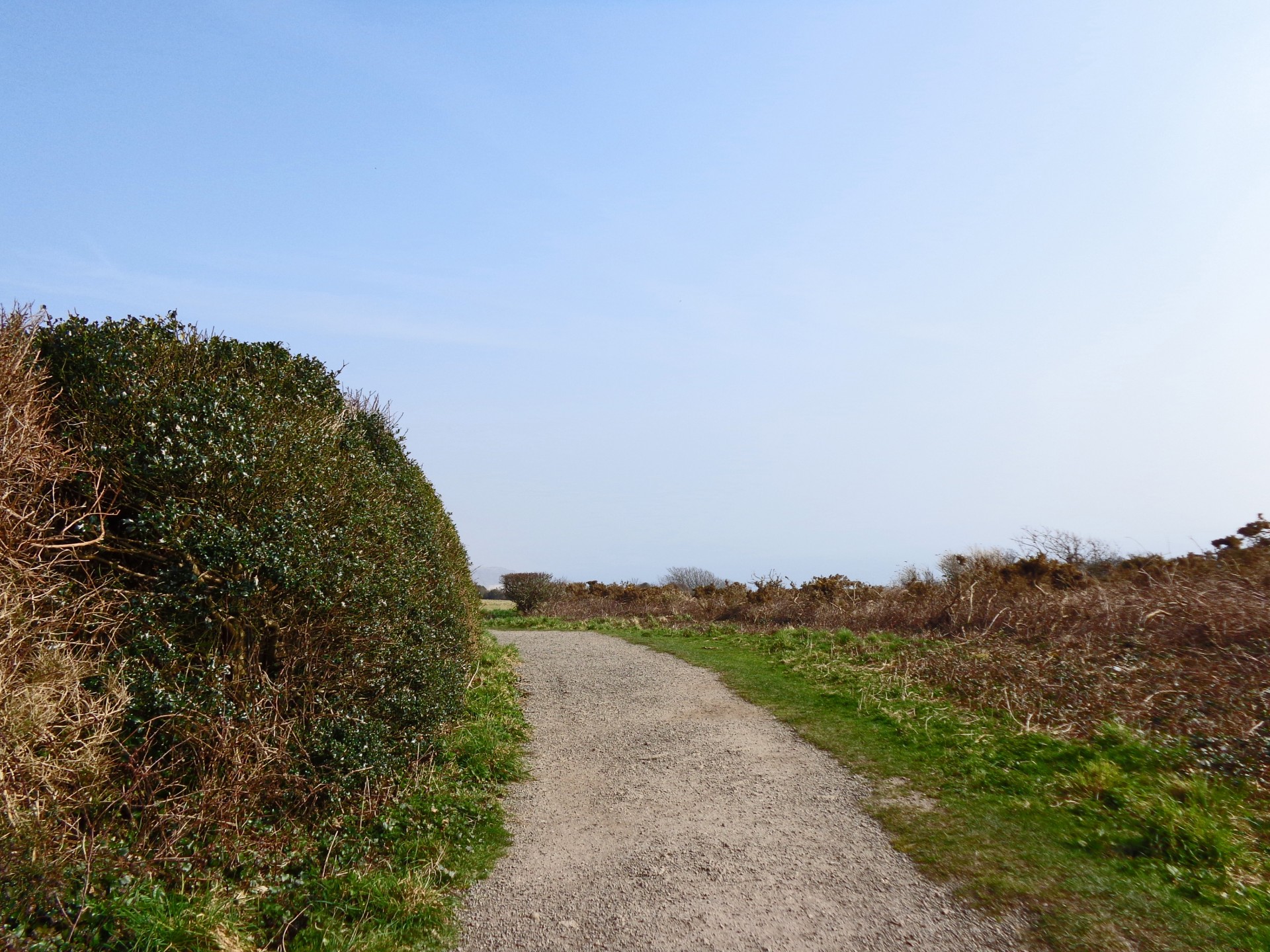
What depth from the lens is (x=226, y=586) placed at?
5152 mm

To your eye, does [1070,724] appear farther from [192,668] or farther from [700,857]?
[192,668]

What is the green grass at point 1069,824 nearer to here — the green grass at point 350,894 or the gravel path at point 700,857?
the gravel path at point 700,857

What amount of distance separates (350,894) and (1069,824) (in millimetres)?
5055

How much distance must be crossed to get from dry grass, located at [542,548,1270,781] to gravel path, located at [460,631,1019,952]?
2.88 meters

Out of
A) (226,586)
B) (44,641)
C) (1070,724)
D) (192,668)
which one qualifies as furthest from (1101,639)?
(44,641)

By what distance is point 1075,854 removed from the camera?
5227 mm

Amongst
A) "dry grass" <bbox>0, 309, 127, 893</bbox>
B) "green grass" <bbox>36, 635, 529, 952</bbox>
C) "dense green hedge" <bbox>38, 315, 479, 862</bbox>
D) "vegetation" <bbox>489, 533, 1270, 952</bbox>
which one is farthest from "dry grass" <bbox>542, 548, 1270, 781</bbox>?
"dry grass" <bbox>0, 309, 127, 893</bbox>

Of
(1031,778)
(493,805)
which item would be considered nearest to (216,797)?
(493,805)

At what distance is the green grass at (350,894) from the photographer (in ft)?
12.9

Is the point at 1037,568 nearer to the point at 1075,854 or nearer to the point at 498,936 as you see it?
the point at 1075,854

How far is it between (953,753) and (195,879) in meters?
6.34

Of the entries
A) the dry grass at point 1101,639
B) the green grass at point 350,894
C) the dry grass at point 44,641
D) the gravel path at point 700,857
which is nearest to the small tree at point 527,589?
the dry grass at point 1101,639

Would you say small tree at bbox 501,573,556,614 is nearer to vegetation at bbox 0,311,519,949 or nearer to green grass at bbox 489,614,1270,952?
green grass at bbox 489,614,1270,952

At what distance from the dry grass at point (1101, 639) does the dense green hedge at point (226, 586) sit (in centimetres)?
674
